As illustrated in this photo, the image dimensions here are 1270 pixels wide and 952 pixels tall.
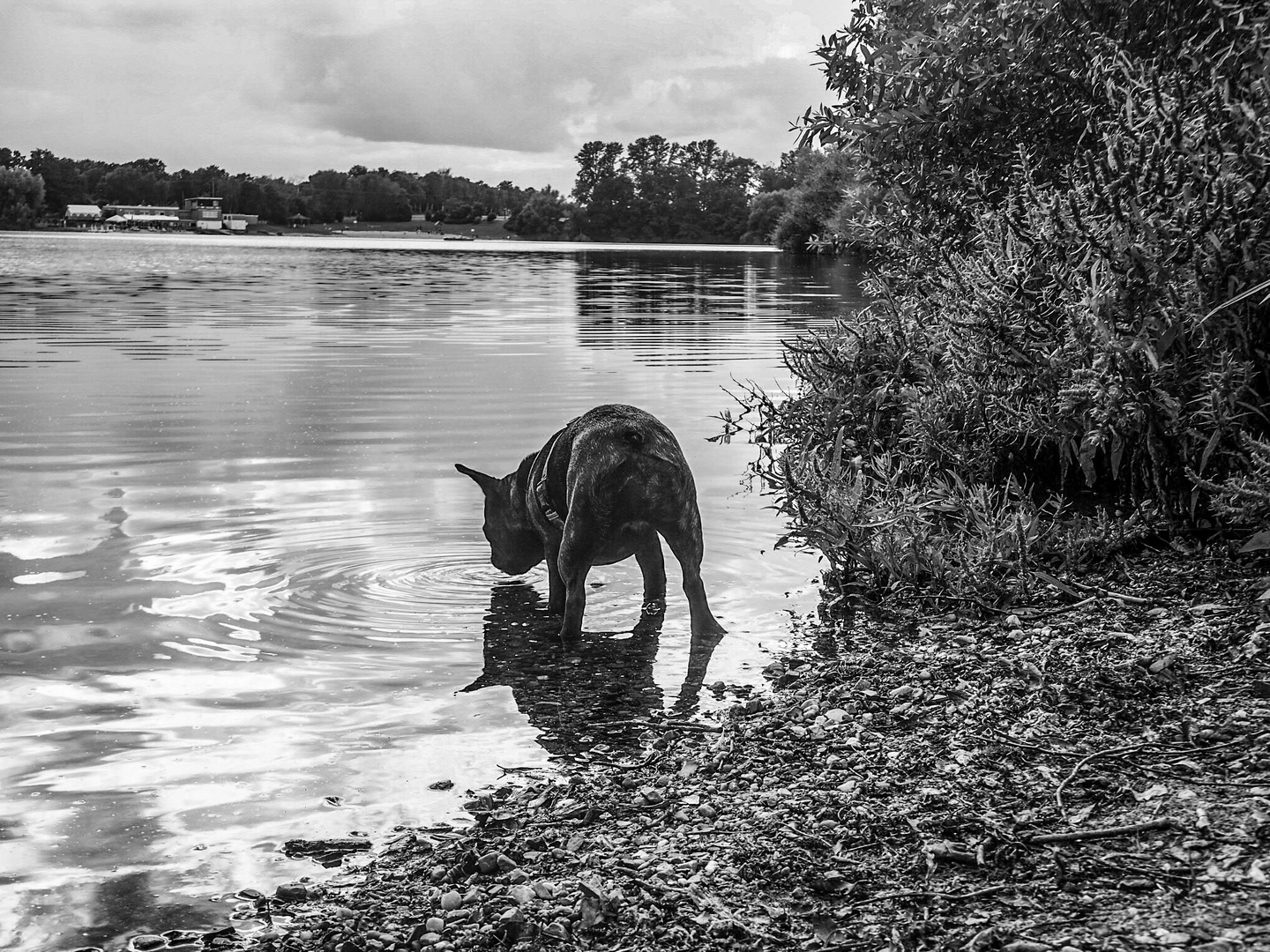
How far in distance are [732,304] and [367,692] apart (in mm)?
39809

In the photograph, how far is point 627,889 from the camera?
15.5 ft

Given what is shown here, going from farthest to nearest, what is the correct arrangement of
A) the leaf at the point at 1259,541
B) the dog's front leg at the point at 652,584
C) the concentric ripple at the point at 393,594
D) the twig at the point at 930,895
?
the dog's front leg at the point at 652,584, the concentric ripple at the point at 393,594, the leaf at the point at 1259,541, the twig at the point at 930,895

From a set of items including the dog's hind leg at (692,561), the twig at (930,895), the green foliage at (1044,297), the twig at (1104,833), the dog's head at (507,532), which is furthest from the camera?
the dog's head at (507,532)

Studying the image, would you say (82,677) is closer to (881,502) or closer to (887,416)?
→ (881,502)

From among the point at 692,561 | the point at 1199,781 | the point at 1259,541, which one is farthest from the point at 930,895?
the point at 692,561

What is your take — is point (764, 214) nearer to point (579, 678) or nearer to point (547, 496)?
point (547, 496)

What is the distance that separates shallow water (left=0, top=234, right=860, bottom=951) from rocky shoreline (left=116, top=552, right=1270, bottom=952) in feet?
1.83

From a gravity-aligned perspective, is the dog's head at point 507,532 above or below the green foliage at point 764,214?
below

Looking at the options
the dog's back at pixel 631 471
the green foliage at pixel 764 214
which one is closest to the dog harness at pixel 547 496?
the dog's back at pixel 631 471

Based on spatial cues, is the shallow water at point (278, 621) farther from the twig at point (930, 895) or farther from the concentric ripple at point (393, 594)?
the twig at point (930, 895)

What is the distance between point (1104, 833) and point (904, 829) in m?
0.78

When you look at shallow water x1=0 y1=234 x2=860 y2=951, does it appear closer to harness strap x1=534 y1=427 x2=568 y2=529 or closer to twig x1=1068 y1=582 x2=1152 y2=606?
harness strap x1=534 y1=427 x2=568 y2=529

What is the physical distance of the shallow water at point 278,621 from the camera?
5930mm

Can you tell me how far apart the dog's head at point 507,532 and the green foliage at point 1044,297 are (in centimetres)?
219
